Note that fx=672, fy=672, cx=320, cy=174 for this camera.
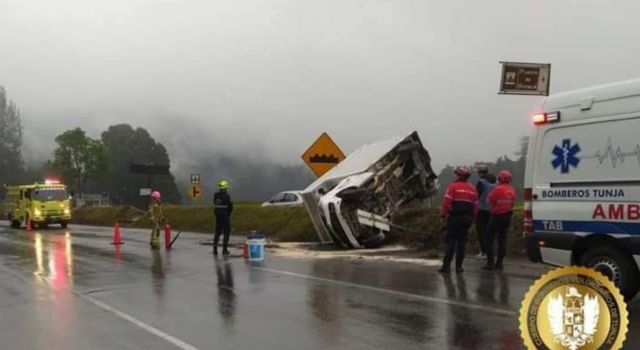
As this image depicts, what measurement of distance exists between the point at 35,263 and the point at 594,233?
39.6ft

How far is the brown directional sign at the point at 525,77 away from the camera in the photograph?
506 inches

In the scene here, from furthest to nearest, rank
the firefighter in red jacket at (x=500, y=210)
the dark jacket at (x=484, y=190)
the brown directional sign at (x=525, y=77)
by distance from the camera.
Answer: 1. the dark jacket at (x=484, y=190)
2. the brown directional sign at (x=525, y=77)
3. the firefighter in red jacket at (x=500, y=210)

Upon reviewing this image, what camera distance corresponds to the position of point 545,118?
29.3 feet

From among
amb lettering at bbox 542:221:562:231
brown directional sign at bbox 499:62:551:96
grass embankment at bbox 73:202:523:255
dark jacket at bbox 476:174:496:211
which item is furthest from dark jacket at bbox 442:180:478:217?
grass embankment at bbox 73:202:523:255

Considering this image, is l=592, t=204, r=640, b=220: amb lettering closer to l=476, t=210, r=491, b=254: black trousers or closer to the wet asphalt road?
the wet asphalt road

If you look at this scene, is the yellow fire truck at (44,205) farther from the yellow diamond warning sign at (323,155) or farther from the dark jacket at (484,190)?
the dark jacket at (484,190)

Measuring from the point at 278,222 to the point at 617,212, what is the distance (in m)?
19.1

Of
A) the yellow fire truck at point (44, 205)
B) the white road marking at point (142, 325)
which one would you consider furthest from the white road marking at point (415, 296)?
the yellow fire truck at point (44, 205)

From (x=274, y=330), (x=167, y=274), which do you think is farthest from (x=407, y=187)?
(x=274, y=330)

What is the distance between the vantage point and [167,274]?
12.6 meters

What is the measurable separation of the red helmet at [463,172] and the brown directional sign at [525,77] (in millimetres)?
2003

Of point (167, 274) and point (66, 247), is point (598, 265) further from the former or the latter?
point (66, 247)

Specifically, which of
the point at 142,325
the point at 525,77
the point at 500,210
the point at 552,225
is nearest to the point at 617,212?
the point at 552,225

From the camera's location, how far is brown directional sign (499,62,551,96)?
1286 cm
